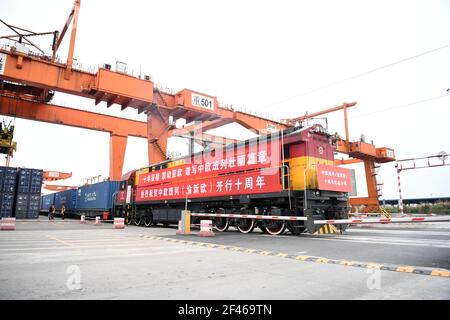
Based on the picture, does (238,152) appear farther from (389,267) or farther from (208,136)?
(208,136)

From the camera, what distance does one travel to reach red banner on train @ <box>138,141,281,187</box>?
10.8 meters

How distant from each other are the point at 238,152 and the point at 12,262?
337 inches

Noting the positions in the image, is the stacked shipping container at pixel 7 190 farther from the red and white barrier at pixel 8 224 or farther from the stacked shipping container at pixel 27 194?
the red and white barrier at pixel 8 224

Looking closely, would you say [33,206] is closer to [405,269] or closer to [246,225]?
[246,225]

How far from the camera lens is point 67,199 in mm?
32500

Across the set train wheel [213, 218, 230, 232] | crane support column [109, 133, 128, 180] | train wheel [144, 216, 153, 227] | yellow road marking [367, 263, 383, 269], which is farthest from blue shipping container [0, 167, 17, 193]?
yellow road marking [367, 263, 383, 269]

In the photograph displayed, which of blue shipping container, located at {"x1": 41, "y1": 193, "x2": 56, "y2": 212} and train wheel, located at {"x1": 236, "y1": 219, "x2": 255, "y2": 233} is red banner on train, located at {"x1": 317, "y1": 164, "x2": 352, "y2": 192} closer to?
train wheel, located at {"x1": 236, "y1": 219, "x2": 255, "y2": 233}

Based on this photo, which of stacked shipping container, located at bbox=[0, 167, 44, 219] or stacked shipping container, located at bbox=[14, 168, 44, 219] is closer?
stacked shipping container, located at bbox=[0, 167, 44, 219]

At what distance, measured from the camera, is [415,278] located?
3668 mm

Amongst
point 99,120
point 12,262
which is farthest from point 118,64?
point 12,262

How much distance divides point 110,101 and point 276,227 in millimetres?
14049

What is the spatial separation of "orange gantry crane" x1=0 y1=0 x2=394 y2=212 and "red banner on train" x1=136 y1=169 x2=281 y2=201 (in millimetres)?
5673

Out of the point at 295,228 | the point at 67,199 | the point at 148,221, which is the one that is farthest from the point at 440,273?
the point at 67,199

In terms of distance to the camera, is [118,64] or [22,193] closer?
[118,64]
